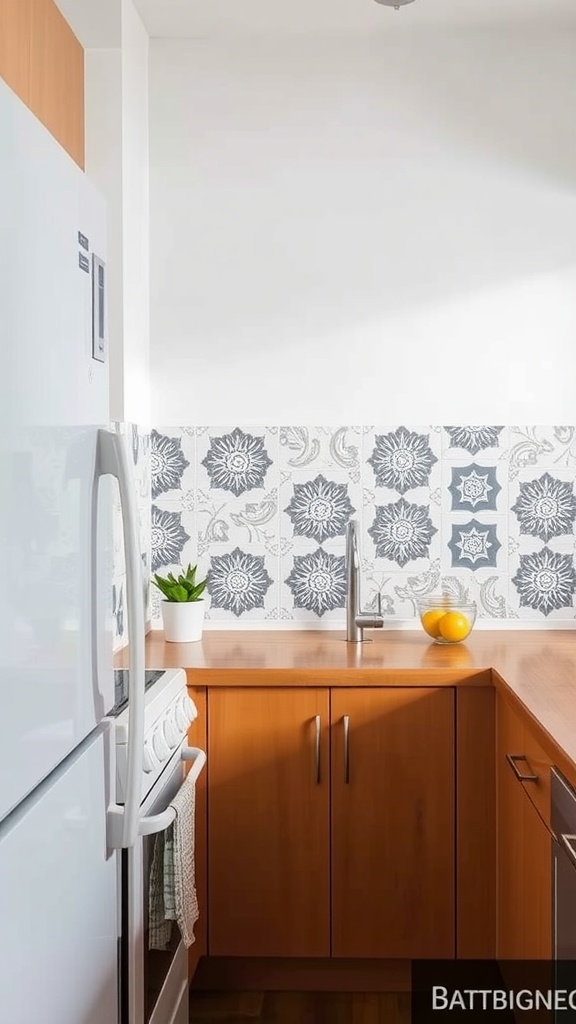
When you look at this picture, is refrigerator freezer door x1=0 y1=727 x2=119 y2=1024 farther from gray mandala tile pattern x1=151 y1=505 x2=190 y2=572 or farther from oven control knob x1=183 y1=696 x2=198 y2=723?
gray mandala tile pattern x1=151 y1=505 x2=190 y2=572

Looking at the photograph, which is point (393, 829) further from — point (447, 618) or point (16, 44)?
point (16, 44)

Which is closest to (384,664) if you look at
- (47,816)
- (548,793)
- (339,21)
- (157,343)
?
(548,793)

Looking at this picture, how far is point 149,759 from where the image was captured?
1931mm

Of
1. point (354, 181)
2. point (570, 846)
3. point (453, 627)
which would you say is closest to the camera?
point (570, 846)

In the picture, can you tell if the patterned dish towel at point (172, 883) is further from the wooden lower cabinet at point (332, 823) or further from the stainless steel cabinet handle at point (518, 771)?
the stainless steel cabinet handle at point (518, 771)

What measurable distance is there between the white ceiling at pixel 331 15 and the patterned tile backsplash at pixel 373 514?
46.4 inches

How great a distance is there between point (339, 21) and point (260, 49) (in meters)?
0.26

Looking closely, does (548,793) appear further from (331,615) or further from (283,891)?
(331,615)

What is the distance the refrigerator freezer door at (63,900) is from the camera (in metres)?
1.10

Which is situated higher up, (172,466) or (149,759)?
(172,466)

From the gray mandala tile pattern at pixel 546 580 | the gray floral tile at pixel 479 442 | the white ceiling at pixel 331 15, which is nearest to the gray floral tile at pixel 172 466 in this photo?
the gray floral tile at pixel 479 442

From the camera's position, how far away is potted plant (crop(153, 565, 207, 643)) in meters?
3.06

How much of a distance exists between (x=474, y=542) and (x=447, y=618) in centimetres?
38

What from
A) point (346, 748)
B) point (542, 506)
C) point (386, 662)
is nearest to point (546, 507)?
point (542, 506)
